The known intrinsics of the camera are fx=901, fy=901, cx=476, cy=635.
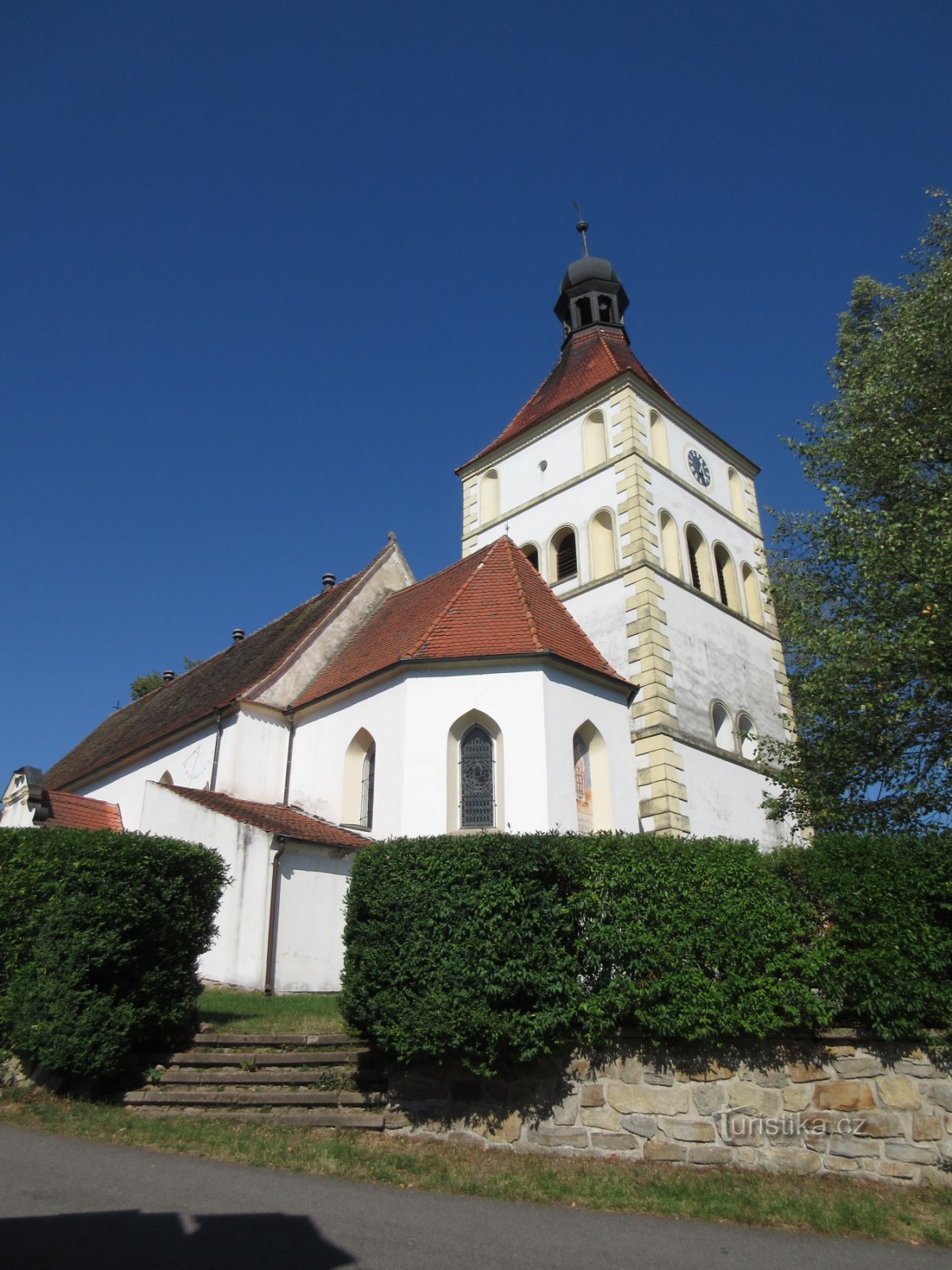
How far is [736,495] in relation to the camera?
85.1 ft

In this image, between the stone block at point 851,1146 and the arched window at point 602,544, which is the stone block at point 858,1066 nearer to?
the stone block at point 851,1146

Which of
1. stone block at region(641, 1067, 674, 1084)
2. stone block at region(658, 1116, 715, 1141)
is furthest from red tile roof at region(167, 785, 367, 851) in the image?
stone block at region(658, 1116, 715, 1141)

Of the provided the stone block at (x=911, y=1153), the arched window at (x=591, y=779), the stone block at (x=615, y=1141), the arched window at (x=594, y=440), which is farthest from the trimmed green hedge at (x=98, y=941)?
the arched window at (x=594, y=440)

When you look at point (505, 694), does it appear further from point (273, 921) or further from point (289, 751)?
point (289, 751)

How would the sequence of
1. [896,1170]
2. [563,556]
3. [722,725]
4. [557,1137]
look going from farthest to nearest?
[563,556] → [722,725] → [557,1137] → [896,1170]

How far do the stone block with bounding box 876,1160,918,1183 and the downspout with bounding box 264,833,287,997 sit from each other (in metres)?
9.93

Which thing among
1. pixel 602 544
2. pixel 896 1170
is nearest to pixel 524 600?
pixel 602 544

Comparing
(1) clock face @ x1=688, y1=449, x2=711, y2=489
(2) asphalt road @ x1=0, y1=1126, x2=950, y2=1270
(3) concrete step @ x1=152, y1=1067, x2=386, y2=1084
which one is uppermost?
(1) clock face @ x1=688, y1=449, x2=711, y2=489

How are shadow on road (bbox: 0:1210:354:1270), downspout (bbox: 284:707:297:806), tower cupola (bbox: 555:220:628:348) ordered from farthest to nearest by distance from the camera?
tower cupola (bbox: 555:220:628:348) < downspout (bbox: 284:707:297:806) < shadow on road (bbox: 0:1210:354:1270)

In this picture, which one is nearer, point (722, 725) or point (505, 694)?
point (505, 694)

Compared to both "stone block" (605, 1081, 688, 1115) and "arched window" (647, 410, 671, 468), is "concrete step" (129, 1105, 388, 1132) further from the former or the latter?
"arched window" (647, 410, 671, 468)

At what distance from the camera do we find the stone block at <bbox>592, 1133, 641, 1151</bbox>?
8391 mm

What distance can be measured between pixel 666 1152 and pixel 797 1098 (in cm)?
131

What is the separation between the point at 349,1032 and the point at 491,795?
6.38 meters
